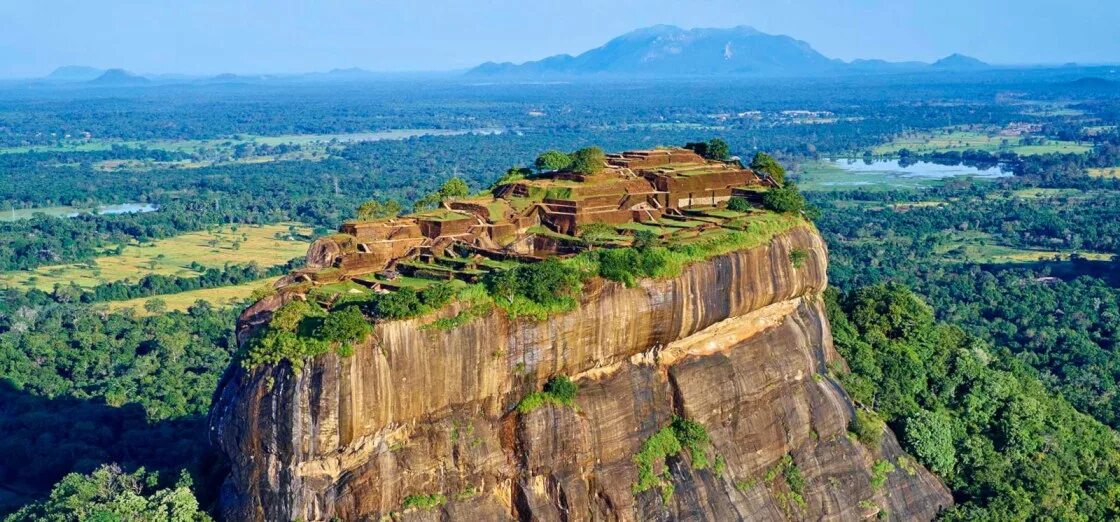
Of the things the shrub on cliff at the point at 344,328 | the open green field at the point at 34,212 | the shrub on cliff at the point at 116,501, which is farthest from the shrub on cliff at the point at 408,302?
the open green field at the point at 34,212

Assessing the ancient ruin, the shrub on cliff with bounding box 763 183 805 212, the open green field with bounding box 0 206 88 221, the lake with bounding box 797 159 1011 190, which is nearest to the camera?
the ancient ruin

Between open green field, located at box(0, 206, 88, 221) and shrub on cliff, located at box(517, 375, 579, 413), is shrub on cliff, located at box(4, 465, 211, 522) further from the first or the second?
open green field, located at box(0, 206, 88, 221)

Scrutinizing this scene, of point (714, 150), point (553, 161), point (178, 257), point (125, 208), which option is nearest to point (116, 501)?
point (553, 161)

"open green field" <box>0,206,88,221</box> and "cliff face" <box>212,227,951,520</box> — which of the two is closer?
"cliff face" <box>212,227,951,520</box>

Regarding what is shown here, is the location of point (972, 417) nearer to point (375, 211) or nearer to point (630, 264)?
point (630, 264)

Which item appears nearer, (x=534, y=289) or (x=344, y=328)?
(x=344, y=328)

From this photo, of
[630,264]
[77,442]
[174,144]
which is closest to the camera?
[630,264]

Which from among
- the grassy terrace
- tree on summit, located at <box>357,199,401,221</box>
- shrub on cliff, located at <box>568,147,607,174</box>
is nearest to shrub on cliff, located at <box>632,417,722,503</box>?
the grassy terrace
